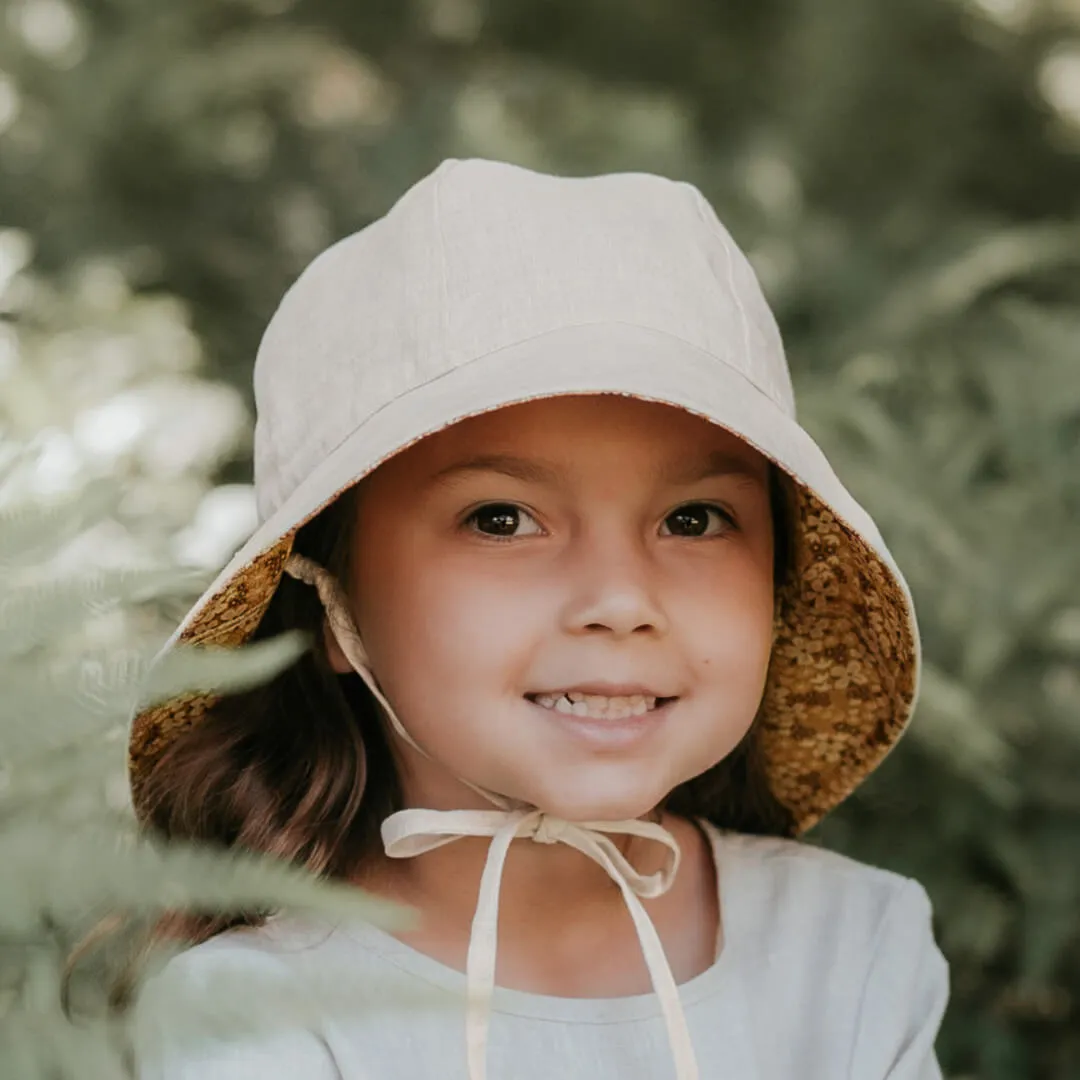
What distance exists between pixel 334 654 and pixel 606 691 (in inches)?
15.0

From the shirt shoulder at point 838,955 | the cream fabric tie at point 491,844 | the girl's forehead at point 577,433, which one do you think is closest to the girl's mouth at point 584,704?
the cream fabric tie at point 491,844

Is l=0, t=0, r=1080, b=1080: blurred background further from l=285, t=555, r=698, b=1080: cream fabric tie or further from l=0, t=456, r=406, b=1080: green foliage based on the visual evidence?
l=0, t=456, r=406, b=1080: green foliage

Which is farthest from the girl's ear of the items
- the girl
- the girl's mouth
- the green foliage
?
the green foliage

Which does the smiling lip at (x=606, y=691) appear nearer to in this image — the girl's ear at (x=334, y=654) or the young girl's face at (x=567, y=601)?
the young girl's face at (x=567, y=601)

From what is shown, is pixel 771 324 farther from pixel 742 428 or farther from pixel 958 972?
pixel 958 972

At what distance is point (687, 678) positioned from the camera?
1.57m

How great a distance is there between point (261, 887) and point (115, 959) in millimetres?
806

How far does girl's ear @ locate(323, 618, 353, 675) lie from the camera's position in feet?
5.71

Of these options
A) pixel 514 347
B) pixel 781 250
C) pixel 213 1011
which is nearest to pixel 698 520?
pixel 514 347

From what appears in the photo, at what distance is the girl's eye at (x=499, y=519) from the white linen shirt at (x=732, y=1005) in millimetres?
441

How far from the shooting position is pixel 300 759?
5.89 ft

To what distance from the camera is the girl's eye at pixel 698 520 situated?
165 centimetres

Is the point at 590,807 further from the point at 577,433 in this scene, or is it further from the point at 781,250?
the point at 781,250

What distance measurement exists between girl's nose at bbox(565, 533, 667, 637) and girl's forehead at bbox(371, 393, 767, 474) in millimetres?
96
